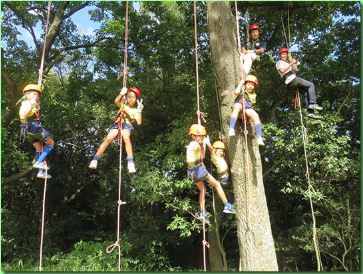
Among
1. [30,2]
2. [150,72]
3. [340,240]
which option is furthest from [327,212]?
[30,2]

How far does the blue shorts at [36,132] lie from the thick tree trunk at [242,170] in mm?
2168

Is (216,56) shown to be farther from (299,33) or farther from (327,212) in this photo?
(327,212)

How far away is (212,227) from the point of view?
8344 mm

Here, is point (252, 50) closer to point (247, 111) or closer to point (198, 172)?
point (247, 111)

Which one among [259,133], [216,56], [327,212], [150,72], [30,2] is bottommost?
[327,212]

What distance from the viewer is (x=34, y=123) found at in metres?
4.77

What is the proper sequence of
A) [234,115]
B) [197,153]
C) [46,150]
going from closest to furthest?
[234,115] < [197,153] < [46,150]

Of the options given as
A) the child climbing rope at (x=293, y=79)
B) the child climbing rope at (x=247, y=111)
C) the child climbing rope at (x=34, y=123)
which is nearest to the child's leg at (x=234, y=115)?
the child climbing rope at (x=247, y=111)

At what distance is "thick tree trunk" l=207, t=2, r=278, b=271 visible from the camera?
4309 mm

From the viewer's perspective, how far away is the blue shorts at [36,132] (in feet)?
15.7

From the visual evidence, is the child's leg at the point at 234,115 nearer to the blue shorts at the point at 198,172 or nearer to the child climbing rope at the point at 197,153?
the child climbing rope at the point at 197,153

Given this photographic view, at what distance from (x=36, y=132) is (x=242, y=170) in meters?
2.45

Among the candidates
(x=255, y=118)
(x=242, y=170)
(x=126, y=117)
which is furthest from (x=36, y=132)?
(x=255, y=118)

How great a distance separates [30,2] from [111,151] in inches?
160
